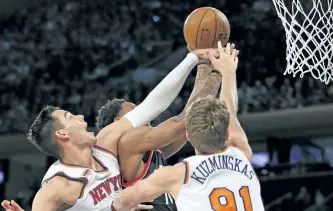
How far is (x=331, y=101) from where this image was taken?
889 cm

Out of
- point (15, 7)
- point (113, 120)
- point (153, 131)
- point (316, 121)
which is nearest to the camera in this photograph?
point (153, 131)

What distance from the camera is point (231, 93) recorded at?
2.86m

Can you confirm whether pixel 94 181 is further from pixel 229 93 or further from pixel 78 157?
pixel 229 93

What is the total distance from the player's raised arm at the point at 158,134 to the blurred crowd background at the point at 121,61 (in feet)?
17.3

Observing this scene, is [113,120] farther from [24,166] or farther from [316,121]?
[24,166]

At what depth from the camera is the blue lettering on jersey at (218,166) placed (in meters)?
2.38

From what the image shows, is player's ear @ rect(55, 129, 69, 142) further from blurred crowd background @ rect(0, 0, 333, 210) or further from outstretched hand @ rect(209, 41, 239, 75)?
blurred crowd background @ rect(0, 0, 333, 210)

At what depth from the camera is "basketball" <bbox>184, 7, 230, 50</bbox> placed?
345 centimetres

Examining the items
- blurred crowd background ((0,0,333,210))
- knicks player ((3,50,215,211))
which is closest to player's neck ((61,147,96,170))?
→ knicks player ((3,50,215,211))

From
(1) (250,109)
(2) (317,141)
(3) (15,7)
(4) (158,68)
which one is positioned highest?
(3) (15,7)

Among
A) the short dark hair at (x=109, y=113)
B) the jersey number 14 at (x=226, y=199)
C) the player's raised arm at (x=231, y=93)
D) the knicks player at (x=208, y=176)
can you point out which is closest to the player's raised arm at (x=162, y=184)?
the knicks player at (x=208, y=176)

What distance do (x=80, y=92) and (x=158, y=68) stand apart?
1.48m

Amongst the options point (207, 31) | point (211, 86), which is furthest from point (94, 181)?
point (207, 31)

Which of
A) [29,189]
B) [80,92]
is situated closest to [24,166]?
[29,189]
